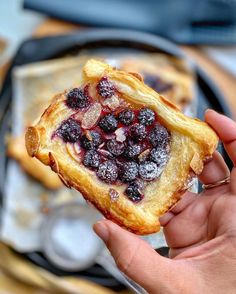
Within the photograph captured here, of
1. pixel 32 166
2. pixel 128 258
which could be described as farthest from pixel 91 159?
A: pixel 32 166

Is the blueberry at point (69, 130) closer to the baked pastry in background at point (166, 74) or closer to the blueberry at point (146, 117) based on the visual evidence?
the blueberry at point (146, 117)

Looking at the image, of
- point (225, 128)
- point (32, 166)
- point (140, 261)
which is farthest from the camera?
point (32, 166)

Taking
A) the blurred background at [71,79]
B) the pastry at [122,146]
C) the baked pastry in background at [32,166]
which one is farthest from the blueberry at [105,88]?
the baked pastry in background at [32,166]

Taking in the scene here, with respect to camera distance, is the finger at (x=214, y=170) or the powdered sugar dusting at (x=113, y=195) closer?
the powdered sugar dusting at (x=113, y=195)

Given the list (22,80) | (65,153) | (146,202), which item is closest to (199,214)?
(146,202)

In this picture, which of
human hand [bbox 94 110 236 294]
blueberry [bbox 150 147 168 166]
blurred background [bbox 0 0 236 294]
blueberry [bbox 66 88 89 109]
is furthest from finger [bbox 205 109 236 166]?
blurred background [bbox 0 0 236 294]

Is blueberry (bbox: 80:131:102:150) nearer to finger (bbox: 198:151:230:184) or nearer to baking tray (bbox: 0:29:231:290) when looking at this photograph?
finger (bbox: 198:151:230:184)

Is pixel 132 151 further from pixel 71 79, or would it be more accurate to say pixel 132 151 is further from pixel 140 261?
pixel 71 79
